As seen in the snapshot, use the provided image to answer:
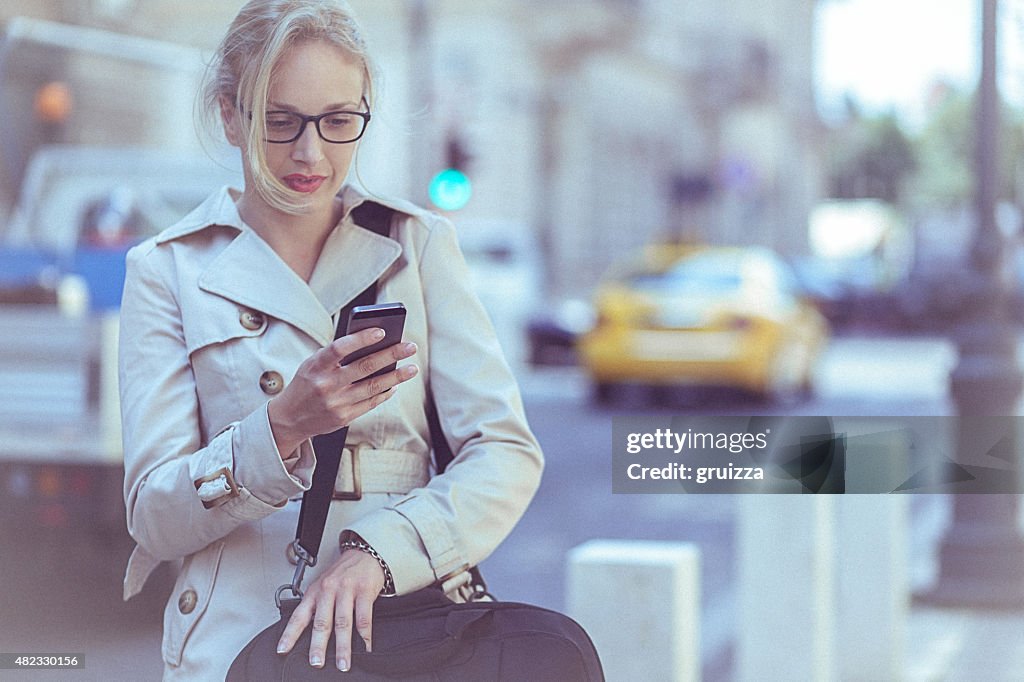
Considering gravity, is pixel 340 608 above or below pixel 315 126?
below

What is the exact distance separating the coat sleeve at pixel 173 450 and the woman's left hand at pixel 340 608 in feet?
0.40

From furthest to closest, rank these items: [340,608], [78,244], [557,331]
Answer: [557,331], [78,244], [340,608]

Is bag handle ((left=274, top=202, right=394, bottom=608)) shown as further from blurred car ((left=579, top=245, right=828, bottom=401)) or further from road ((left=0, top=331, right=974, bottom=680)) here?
blurred car ((left=579, top=245, right=828, bottom=401))

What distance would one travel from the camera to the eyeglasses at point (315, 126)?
219 centimetres

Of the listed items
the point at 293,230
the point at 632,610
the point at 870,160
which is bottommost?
the point at 632,610

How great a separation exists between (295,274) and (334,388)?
377mm

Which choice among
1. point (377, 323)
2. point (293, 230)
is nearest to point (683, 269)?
point (293, 230)

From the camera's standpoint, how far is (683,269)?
11266 millimetres

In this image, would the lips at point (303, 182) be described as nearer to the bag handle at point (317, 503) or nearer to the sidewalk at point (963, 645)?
the bag handle at point (317, 503)

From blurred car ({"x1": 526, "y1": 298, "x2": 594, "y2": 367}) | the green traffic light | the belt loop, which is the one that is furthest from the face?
blurred car ({"x1": 526, "y1": 298, "x2": 594, "y2": 367})

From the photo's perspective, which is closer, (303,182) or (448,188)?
(303,182)

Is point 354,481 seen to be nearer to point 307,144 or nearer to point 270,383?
point 270,383

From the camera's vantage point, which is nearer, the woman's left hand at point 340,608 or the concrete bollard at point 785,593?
the woman's left hand at point 340,608

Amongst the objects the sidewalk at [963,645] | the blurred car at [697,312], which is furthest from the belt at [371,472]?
the blurred car at [697,312]
